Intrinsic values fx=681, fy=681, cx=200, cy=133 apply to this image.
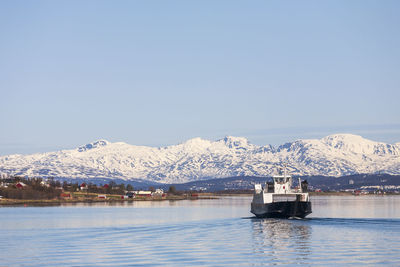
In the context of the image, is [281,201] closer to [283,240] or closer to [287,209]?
[287,209]

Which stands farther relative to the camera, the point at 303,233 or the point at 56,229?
the point at 56,229

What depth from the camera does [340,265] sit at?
183 ft

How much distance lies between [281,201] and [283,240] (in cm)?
3863

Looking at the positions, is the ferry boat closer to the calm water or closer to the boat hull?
the boat hull

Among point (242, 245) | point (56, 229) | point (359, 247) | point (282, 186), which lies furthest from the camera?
point (282, 186)

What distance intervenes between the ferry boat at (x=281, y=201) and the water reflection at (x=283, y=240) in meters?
5.32

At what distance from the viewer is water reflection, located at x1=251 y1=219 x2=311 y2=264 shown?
6284cm

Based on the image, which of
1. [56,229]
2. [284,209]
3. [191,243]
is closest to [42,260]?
[191,243]

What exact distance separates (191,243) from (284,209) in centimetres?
4016

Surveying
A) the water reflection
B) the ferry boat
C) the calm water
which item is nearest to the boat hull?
the ferry boat

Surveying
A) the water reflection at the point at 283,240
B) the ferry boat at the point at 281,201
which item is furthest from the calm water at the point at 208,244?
the ferry boat at the point at 281,201

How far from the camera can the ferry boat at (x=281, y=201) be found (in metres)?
112

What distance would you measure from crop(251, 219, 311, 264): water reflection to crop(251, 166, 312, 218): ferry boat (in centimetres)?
532

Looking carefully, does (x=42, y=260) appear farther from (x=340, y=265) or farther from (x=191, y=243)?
(x=340, y=265)
